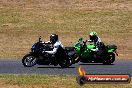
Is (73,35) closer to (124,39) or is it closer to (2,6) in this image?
(124,39)

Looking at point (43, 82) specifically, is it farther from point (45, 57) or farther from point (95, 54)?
point (95, 54)

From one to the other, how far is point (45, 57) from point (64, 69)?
4.13 ft

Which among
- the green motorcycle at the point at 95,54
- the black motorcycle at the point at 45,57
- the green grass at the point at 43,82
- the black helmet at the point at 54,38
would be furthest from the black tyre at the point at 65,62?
the green grass at the point at 43,82

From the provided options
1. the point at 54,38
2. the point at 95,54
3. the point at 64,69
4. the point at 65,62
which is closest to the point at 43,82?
the point at 64,69

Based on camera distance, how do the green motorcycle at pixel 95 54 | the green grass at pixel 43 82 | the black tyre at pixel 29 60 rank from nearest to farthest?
the green grass at pixel 43 82 → the black tyre at pixel 29 60 → the green motorcycle at pixel 95 54

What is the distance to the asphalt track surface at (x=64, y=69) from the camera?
21781 millimetres

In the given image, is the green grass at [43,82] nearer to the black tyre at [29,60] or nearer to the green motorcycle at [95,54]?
the black tyre at [29,60]

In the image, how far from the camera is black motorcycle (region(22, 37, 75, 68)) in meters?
23.7

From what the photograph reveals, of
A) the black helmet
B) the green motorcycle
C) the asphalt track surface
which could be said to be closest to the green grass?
the asphalt track surface

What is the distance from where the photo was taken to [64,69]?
2317 cm

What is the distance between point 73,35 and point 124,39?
11.2ft

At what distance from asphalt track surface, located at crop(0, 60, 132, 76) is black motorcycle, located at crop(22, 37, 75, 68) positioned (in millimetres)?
242

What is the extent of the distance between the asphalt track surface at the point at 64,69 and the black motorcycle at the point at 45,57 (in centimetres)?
24

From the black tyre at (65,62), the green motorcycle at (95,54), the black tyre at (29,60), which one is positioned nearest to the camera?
the black tyre at (29,60)
